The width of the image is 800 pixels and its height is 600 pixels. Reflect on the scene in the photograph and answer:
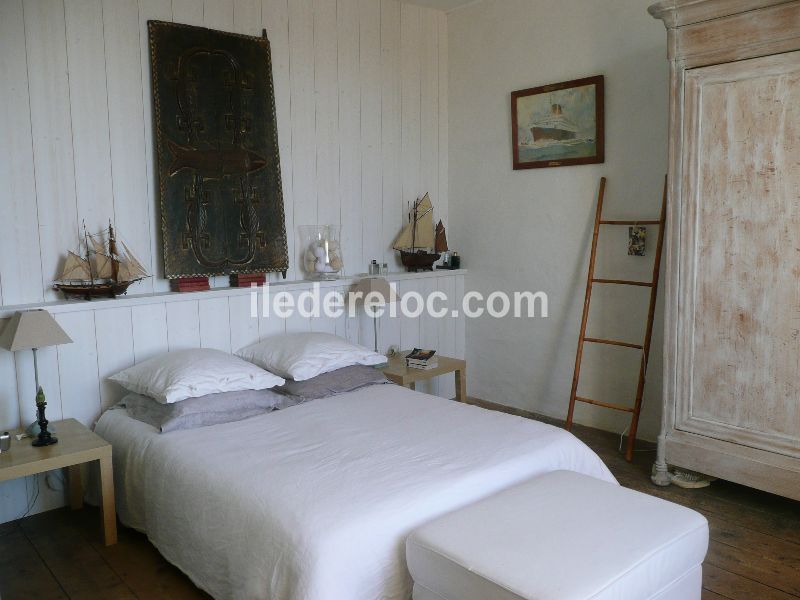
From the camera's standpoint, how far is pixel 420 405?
319cm

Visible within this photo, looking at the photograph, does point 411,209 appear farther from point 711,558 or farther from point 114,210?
point 711,558

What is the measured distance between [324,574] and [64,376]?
1.86 m

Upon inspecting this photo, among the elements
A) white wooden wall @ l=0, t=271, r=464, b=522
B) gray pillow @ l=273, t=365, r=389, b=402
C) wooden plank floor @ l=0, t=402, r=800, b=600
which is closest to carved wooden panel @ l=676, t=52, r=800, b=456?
wooden plank floor @ l=0, t=402, r=800, b=600

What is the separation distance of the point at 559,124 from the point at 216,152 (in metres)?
2.12

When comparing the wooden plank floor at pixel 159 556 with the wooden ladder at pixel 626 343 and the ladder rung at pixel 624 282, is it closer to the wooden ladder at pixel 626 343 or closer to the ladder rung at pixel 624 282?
the wooden ladder at pixel 626 343

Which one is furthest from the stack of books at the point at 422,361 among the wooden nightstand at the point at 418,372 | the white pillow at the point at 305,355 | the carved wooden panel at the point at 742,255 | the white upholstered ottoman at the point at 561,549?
the white upholstered ottoman at the point at 561,549

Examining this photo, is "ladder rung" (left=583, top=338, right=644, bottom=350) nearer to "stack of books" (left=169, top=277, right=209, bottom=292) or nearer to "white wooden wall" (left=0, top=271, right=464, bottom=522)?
"white wooden wall" (left=0, top=271, right=464, bottom=522)

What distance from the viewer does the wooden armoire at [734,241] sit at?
2.81m

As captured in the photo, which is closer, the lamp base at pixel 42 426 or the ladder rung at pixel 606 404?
the lamp base at pixel 42 426

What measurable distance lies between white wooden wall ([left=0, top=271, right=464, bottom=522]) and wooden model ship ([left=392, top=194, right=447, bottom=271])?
0.72 meters

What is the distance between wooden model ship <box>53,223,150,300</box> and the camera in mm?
3160

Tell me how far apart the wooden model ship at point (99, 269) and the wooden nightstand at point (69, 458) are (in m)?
0.64

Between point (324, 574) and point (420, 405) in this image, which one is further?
point (420, 405)

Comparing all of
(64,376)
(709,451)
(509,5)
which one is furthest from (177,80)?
(709,451)
